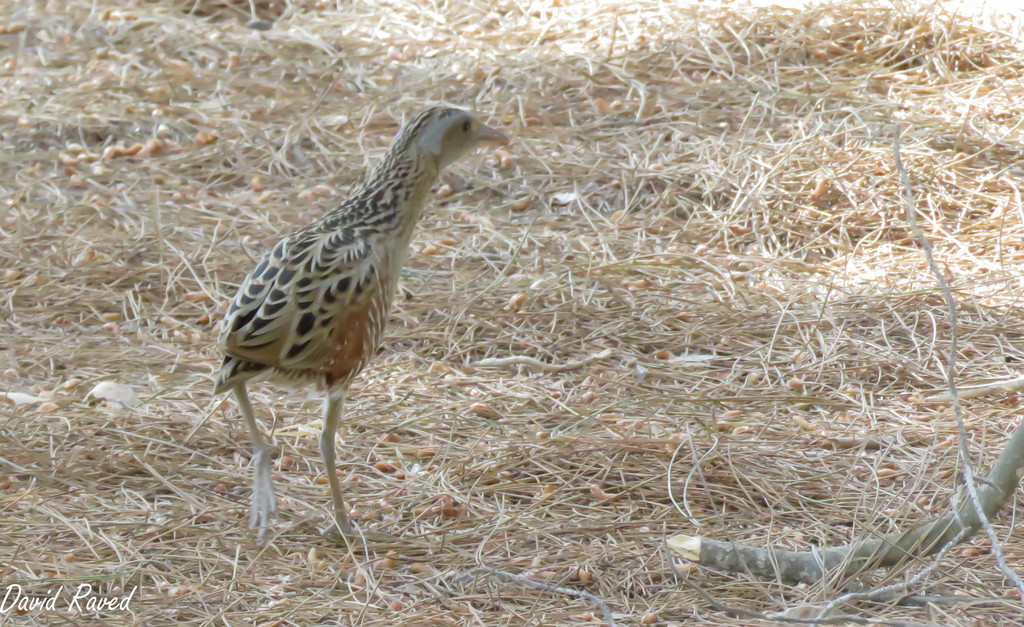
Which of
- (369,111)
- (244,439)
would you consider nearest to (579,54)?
(369,111)

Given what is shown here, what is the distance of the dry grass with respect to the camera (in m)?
3.64

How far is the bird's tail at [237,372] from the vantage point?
3523mm

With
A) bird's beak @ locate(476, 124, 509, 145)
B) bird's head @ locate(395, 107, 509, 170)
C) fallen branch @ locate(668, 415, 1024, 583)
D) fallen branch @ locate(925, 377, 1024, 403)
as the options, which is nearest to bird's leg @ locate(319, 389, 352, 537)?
bird's head @ locate(395, 107, 509, 170)

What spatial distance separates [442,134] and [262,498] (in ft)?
4.47

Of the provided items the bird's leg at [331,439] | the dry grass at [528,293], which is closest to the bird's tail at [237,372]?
the bird's leg at [331,439]

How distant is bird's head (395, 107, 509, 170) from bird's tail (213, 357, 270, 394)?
0.93 meters

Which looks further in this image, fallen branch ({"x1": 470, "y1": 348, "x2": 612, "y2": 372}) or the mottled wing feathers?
fallen branch ({"x1": 470, "y1": 348, "x2": 612, "y2": 372})

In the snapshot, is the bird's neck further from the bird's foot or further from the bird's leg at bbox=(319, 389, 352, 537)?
the bird's foot

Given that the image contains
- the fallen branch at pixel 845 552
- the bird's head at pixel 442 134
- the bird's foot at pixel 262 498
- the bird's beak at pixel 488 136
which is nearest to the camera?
the fallen branch at pixel 845 552

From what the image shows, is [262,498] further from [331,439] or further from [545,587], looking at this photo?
[545,587]

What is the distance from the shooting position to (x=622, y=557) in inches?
140

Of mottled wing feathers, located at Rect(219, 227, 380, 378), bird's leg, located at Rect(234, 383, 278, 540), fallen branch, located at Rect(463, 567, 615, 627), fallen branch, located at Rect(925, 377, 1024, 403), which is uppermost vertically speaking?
mottled wing feathers, located at Rect(219, 227, 380, 378)

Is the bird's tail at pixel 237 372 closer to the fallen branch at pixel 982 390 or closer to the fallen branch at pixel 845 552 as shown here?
the fallen branch at pixel 845 552

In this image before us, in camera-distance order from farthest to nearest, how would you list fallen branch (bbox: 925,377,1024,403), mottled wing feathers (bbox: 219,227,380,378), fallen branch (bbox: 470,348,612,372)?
fallen branch (bbox: 470,348,612,372)
fallen branch (bbox: 925,377,1024,403)
mottled wing feathers (bbox: 219,227,380,378)
